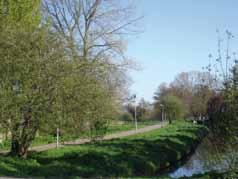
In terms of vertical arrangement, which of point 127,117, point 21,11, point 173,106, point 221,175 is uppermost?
point 21,11

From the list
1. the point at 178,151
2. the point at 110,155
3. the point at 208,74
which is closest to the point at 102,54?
the point at 178,151

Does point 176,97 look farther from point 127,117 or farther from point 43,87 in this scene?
point 43,87

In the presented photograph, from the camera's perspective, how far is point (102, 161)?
2456 cm

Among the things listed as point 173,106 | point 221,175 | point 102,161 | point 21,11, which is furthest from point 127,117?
point 221,175

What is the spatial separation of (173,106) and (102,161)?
186ft

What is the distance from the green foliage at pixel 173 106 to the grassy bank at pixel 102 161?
4394cm

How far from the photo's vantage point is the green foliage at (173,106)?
7931 centimetres

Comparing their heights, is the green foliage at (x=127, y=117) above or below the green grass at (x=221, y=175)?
above

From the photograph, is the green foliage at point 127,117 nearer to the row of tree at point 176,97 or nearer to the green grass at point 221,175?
the row of tree at point 176,97

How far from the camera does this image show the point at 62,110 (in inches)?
816

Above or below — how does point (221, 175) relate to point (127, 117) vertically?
below

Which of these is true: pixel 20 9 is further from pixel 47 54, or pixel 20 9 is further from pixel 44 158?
pixel 44 158

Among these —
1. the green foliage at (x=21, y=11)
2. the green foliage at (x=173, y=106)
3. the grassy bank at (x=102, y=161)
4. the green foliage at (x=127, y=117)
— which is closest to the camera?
the grassy bank at (x=102, y=161)

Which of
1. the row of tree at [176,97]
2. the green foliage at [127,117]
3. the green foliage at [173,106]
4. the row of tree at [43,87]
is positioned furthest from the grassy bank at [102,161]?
the green foliage at [173,106]
